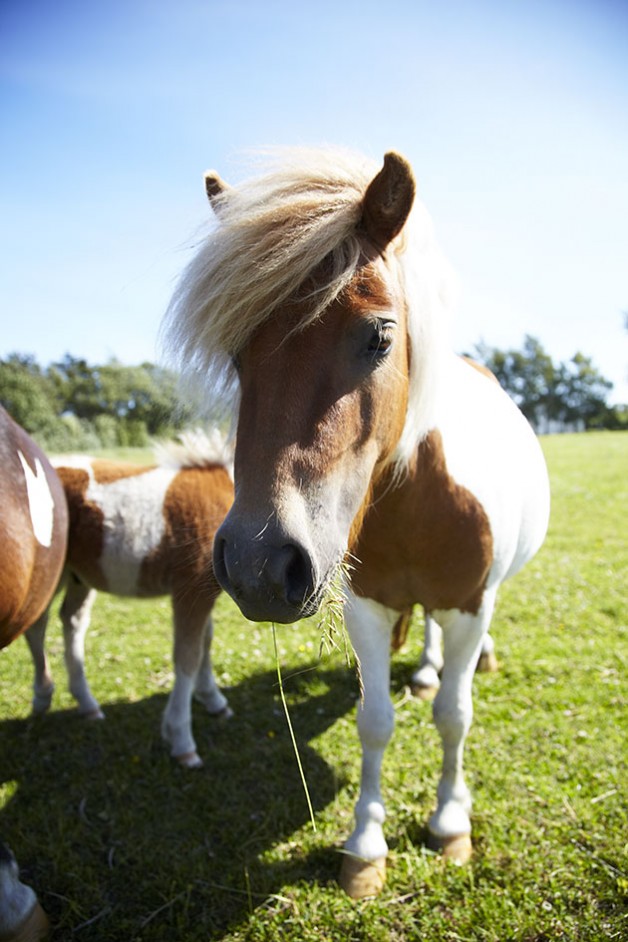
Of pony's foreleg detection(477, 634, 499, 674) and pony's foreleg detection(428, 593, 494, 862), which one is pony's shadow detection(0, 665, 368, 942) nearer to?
pony's foreleg detection(428, 593, 494, 862)

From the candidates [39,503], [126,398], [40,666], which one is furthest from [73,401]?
[39,503]

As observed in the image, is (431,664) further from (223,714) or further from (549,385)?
(549,385)

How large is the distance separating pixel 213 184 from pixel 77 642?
327cm

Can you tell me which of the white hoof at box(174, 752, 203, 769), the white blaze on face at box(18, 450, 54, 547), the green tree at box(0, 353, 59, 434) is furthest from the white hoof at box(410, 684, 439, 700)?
the green tree at box(0, 353, 59, 434)

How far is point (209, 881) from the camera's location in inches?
102

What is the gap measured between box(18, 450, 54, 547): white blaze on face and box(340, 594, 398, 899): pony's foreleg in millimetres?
1363

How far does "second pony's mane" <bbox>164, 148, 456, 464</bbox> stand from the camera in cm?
163

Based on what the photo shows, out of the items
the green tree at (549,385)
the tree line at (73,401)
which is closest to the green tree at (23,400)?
the tree line at (73,401)

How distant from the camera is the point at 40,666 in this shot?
393 centimetres

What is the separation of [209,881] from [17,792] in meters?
1.42

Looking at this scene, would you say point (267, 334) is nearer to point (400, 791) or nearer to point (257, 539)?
point (257, 539)

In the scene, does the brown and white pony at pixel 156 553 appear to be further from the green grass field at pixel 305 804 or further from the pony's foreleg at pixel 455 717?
the pony's foreleg at pixel 455 717

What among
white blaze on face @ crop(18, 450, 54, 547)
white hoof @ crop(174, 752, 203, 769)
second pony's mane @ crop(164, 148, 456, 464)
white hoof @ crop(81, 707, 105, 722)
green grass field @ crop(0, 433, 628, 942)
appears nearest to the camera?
second pony's mane @ crop(164, 148, 456, 464)

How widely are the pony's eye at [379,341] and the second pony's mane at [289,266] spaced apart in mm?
172
